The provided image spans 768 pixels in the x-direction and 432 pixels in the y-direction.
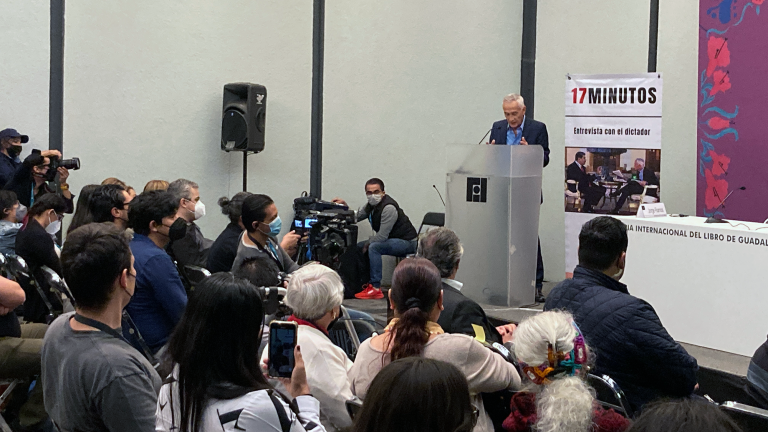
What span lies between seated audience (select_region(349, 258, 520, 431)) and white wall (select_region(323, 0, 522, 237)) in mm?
5314

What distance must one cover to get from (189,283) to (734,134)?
4.36 meters

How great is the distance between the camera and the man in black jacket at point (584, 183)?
6.43 metres

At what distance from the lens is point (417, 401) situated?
1297mm

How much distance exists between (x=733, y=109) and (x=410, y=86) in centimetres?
312

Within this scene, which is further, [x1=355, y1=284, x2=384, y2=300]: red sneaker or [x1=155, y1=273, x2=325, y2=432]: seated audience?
[x1=355, y1=284, x2=384, y2=300]: red sneaker

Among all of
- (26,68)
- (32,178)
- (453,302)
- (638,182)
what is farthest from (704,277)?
(26,68)

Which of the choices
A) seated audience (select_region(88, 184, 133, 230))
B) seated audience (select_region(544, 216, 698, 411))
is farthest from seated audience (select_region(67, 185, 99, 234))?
seated audience (select_region(544, 216, 698, 411))

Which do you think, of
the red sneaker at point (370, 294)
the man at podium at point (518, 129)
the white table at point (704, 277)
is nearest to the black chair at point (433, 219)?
the red sneaker at point (370, 294)

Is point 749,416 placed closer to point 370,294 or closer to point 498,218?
point 498,218

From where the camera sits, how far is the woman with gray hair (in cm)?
246

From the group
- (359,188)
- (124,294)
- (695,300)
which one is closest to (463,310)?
(124,294)

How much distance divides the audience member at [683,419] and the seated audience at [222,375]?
84cm

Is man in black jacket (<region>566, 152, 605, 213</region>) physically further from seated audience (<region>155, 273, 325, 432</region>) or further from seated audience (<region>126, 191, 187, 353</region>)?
seated audience (<region>155, 273, 325, 432</region>)

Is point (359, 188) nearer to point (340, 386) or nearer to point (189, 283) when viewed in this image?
point (189, 283)
